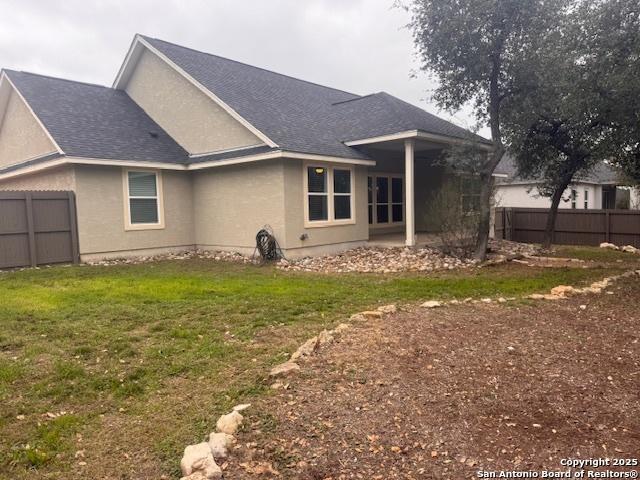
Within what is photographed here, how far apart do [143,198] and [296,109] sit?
5.68 m

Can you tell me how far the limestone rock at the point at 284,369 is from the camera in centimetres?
399

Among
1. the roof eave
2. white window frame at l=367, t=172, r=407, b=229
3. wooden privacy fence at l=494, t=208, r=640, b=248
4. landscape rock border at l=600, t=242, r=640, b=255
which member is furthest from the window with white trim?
landscape rock border at l=600, t=242, r=640, b=255

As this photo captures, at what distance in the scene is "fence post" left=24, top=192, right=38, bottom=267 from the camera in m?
11.2

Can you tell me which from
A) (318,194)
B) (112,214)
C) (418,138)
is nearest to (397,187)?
(418,138)

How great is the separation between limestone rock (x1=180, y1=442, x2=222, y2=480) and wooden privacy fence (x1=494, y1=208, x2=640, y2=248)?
57.3ft

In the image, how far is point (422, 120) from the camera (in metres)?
14.5

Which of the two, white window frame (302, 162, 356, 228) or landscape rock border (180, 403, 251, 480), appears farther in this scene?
white window frame (302, 162, 356, 228)

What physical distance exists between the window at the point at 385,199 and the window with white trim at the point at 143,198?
7.08m

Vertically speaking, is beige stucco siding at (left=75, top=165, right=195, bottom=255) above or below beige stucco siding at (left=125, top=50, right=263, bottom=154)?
below

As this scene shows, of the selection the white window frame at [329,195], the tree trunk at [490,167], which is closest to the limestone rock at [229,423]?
the white window frame at [329,195]

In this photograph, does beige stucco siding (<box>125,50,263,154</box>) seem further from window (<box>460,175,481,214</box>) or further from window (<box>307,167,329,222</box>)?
window (<box>460,175,481,214</box>)

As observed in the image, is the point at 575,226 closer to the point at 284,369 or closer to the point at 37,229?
the point at 284,369

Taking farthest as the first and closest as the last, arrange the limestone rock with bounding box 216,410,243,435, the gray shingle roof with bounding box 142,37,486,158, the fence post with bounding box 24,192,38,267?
the gray shingle roof with bounding box 142,37,486,158 < the fence post with bounding box 24,192,38,267 < the limestone rock with bounding box 216,410,243,435

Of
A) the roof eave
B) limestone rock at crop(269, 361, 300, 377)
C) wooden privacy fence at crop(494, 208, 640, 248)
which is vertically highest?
the roof eave
